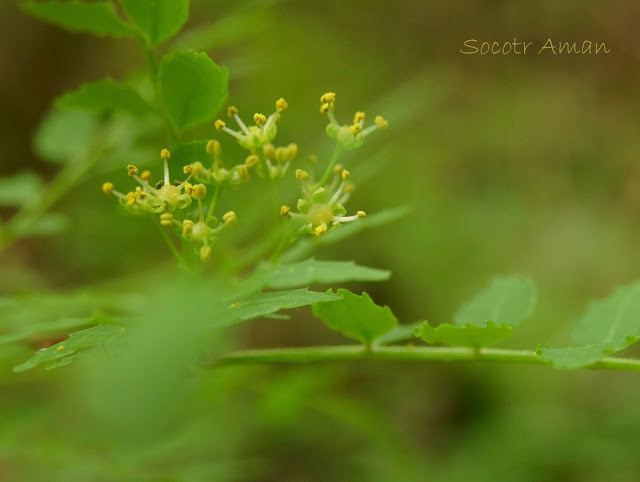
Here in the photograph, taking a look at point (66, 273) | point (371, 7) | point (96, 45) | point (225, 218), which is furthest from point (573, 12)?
point (225, 218)

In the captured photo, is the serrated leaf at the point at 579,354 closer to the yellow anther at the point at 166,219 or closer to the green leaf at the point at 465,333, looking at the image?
the green leaf at the point at 465,333

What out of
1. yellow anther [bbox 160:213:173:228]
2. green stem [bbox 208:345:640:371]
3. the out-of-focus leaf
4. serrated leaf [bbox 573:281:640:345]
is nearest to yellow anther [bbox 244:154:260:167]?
yellow anther [bbox 160:213:173:228]

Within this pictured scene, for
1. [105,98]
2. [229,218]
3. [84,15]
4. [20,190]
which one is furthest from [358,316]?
[20,190]

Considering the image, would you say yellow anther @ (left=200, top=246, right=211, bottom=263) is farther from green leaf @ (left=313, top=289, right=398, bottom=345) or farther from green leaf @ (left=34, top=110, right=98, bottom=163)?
green leaf @ (left=34, top=110, right=98, bottom=163)

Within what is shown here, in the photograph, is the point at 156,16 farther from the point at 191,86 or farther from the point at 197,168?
the point at 197,168

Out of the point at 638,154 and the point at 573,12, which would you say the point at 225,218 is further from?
the point at 573,12

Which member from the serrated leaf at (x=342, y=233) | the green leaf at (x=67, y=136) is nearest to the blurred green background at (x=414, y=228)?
the green leaf at (x=67, y=136)
